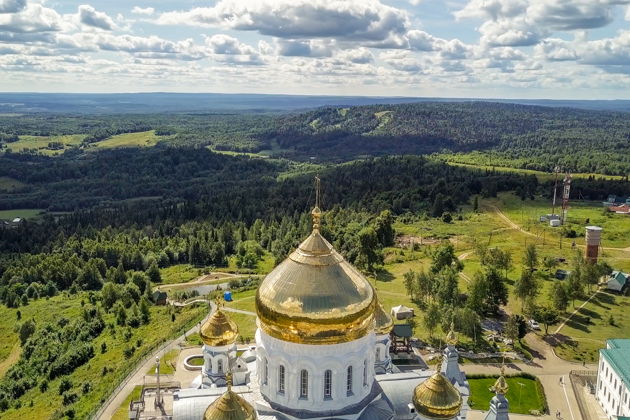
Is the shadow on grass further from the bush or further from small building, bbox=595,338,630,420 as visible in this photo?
the bush

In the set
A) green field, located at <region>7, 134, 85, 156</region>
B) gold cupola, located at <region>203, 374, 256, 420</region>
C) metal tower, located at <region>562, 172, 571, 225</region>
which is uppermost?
gold cupola, located at <region>203, 374, 256, 420</region>

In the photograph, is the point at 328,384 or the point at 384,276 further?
the point at 384,276

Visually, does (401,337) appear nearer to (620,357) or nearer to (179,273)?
(620,357)

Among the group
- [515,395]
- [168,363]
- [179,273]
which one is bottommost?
[179,273]

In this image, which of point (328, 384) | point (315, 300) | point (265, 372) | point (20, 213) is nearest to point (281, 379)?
point (265, 372)

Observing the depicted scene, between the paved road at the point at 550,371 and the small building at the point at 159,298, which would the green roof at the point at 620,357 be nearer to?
the paved road at the point at 550,371

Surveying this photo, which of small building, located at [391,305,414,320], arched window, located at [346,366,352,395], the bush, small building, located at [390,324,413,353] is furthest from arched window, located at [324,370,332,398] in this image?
the bush
